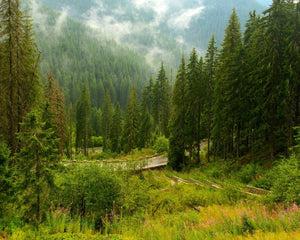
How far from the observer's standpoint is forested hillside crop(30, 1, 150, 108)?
133625 millimetres

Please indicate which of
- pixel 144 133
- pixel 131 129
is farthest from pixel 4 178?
pixel 144 133

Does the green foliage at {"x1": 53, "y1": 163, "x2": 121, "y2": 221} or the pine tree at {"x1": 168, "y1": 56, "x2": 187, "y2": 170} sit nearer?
the green foliage at {"x1": 53, "y1": 163, "x2": 121, "y2": 221}

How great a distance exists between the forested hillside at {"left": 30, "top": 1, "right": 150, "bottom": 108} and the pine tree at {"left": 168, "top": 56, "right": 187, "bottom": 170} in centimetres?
9972

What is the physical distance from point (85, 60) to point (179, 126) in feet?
524

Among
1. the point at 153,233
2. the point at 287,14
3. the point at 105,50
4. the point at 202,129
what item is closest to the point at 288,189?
the point at 153,233

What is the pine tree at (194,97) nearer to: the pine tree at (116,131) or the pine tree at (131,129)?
the pine tree at (131,129)

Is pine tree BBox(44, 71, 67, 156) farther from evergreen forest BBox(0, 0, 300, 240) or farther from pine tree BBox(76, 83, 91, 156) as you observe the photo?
pine tree BBox(76, 83, 91, 156)

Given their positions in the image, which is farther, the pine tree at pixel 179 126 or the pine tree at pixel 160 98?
the pine tree at pixel 160 98

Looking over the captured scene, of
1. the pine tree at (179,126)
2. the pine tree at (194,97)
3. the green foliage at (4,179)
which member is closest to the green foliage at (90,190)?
the green foliage at (4,179)

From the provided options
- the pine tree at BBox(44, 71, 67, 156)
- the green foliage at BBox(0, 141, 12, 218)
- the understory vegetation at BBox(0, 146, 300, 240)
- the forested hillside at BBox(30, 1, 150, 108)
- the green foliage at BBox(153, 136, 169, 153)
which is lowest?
the green foliage at BBox(153, 136, 169, 153)

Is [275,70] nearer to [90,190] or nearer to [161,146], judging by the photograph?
[90,190]

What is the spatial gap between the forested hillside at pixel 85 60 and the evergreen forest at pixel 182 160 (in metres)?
95.3

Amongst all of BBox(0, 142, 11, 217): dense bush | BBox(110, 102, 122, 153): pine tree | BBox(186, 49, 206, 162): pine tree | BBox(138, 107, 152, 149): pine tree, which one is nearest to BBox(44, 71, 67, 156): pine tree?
BBox(186, 49, 206, 162): pine tree

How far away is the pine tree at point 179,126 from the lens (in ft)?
84.1
